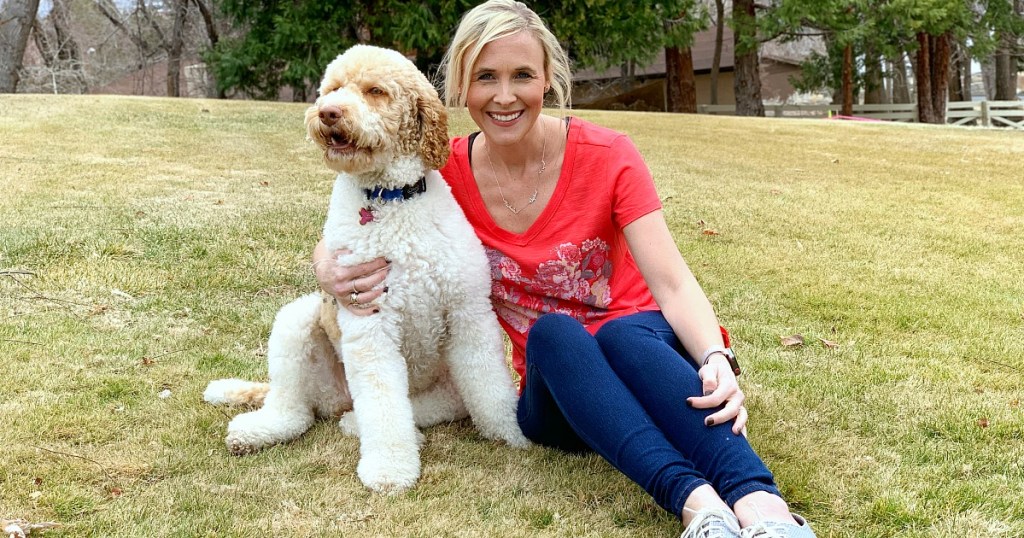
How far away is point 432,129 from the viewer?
105 inches

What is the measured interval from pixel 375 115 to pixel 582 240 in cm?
81

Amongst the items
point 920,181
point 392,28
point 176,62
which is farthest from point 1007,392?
point 176,62

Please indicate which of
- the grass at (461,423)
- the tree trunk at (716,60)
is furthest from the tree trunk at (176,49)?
the grass at (461,423)

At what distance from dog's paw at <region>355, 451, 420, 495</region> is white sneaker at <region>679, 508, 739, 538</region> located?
3.13 feet

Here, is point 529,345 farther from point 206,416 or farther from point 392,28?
point 392,28

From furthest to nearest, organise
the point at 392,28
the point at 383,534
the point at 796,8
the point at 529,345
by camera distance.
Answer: the point at 796,8 → the point at 392,28 → the point at 529,345 → the point at 383,534

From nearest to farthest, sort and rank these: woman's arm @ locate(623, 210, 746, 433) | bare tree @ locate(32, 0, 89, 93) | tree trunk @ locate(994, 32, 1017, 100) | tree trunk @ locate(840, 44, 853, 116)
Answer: woman's arm @ locate(623, 210, 746, 433)
tree trunk @ locate(840, 44, 853, 116)
bare tree @ locate(32, 0, 89, 93)
tree trunk @ locate(994, 32, 1017, 100)

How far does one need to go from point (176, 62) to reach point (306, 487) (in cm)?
2583

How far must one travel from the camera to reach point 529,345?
102 inches

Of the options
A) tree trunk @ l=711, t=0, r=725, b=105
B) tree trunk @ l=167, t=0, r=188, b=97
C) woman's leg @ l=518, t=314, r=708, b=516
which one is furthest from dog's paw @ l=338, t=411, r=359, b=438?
tree trunk @ l=167, t=0, r=188, b=97

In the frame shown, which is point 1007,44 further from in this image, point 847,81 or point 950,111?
point 847,81

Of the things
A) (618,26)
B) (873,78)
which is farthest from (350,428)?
(873,78)

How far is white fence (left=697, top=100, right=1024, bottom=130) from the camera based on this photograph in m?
22.3

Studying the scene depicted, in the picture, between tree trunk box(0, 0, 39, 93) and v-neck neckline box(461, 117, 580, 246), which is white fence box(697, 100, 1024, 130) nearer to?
tree trunk box(0, 0, 39, 93)
